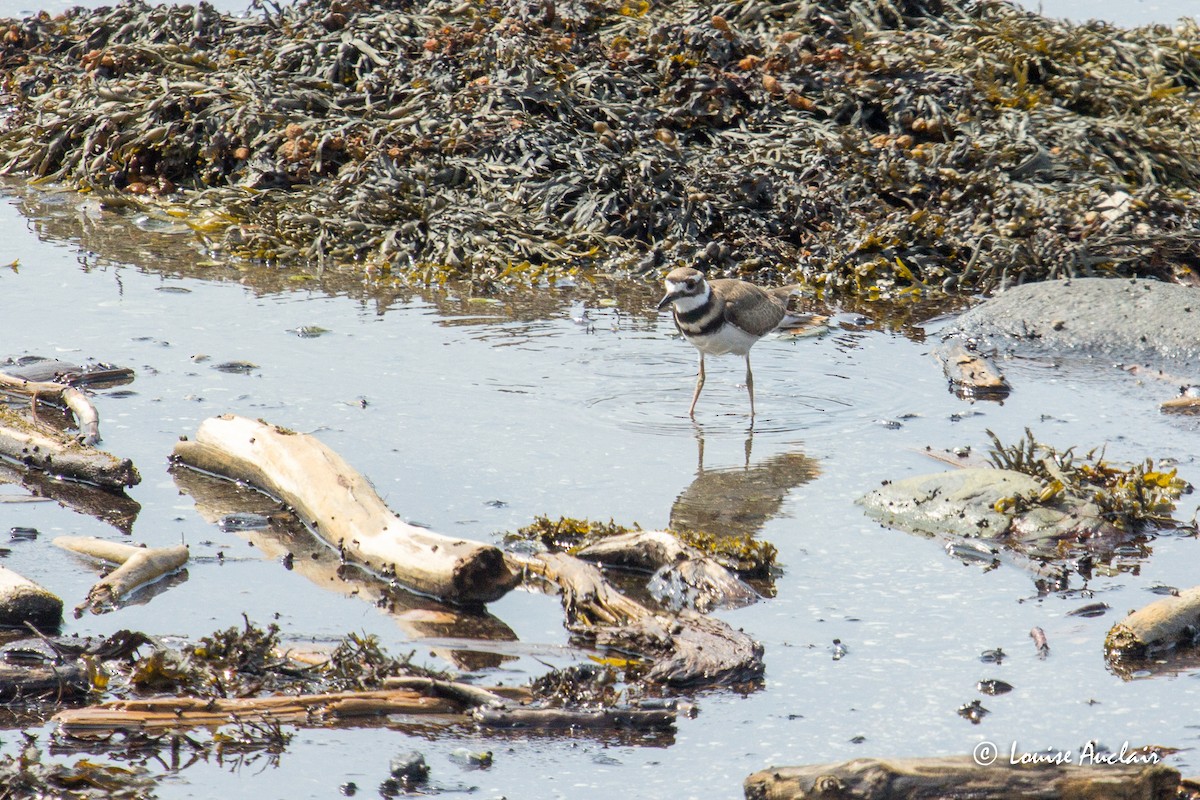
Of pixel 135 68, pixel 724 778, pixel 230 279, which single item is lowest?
pixel 724 778

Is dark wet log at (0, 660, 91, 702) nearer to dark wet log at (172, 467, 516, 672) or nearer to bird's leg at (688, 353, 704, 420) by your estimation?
dark wet log at (172, 467, 516, 672)

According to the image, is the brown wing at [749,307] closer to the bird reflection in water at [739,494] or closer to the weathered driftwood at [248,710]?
the bird reflection in water at [739,494]

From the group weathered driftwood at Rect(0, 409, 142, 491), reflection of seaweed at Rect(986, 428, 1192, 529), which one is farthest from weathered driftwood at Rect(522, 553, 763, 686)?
weathered driftwood at Rect(0, 409, 142, 491)

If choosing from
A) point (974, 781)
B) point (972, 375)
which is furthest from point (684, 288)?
point (974, 781)

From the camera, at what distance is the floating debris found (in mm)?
11125

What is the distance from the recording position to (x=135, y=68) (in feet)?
46.1

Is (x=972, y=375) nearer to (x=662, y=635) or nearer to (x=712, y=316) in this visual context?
(x=712, y=316)

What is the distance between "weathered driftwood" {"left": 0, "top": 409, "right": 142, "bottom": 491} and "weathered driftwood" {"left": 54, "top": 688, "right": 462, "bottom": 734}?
2.18 meters

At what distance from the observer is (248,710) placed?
451cm

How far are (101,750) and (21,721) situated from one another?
1.15 feet

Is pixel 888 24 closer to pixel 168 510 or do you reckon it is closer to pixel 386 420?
pixel 386 420

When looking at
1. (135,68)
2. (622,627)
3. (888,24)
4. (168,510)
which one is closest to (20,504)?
(168,510)

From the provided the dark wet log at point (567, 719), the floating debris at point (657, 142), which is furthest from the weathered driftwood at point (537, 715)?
the floating debris at point (657, 142)

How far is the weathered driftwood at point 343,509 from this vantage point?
5559mm
